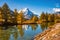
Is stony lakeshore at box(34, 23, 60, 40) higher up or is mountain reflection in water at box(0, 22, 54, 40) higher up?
stony lakeshore at box(34, 23, 60, 40)

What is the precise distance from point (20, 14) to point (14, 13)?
10.6ft

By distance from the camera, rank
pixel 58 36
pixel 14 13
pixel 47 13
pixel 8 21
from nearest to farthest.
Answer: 1. pixel 58 36
2. pixel 8 21
3. pixel 14 13
4. pixel 47 13

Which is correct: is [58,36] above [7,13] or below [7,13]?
below

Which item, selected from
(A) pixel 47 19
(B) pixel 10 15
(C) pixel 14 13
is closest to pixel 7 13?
(B) pixel 10 15

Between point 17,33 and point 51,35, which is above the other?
point 51,35

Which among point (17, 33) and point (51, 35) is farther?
point (17, 33)

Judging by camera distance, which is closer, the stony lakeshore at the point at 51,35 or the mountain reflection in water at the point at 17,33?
the stony lakeshore at the point at 51,35

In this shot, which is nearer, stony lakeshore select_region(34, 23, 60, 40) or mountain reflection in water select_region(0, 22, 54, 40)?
stony lakeshore select_region(34, 23, 60, 40)

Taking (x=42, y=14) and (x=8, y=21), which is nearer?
(x=8, y=21)

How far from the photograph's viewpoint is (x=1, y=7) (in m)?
50.5

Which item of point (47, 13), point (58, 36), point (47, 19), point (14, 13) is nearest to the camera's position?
point (58, 36)

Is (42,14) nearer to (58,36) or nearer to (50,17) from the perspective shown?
(50,17)

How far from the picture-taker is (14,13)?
57.1 metres

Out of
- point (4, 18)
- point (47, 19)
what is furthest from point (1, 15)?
point (47, 19)
